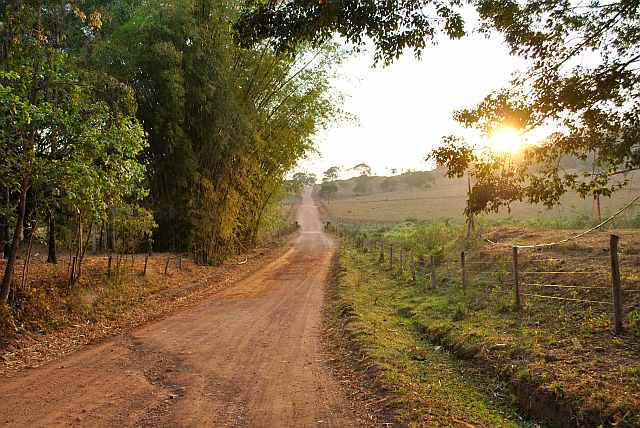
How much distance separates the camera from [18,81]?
7.91 meters

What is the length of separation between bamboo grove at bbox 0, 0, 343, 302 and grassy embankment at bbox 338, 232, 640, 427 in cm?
495

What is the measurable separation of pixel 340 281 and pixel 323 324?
18.5 feet

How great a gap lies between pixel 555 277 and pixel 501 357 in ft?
12.8

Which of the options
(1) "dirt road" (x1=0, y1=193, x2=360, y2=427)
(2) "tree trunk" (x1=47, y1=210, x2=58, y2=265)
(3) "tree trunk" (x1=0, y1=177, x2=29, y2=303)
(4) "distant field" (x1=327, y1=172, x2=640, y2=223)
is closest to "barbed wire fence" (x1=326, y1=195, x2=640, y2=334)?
(1) "dirt road" (x1=0, y1=193, x2=360, y2=427)

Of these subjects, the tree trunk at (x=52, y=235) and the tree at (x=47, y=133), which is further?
the tree trunk at (x=52, y=235)

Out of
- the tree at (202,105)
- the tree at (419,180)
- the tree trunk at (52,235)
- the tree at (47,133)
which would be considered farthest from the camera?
the tree at (419,180)

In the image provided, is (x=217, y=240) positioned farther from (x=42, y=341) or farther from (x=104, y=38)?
(x=42, y=341)

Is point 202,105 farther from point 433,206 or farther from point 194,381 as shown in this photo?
point 433,206

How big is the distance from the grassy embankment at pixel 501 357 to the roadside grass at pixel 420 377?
2 cm

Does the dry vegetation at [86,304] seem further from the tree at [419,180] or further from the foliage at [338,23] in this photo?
the tree at [419,180]

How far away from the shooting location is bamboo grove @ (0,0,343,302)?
805cm

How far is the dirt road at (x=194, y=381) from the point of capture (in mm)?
5051

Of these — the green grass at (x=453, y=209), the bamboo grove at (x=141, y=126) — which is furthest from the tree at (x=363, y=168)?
the bamboo grove at (x=141, y=126)

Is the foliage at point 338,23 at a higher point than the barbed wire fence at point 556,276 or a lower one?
higher
